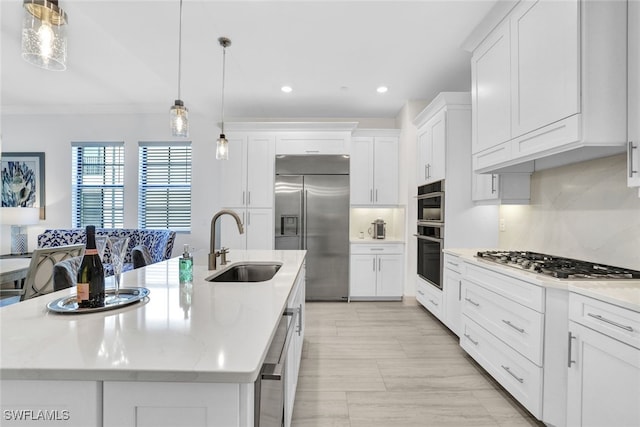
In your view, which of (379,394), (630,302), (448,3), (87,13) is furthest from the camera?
(87,13)

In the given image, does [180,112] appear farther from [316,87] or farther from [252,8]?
[316,87]

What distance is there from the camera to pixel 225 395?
69 cm

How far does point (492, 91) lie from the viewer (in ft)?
7.87

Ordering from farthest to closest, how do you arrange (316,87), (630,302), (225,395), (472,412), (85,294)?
(316,87)
(472,412)
(630,302)
(85,294)
(225,395)

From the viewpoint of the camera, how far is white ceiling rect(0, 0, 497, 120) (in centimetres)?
247

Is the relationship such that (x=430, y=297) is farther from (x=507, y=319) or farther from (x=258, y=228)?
(x=258, y=228)

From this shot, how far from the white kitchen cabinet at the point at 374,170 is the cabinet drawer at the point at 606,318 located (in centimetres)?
314

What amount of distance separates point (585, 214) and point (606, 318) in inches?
41.9

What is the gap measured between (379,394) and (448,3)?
2.95m

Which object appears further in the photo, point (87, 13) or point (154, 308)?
point (87, 13)

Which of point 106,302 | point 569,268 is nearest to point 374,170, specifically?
point 569,268

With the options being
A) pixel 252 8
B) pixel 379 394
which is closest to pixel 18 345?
pixel 379 394

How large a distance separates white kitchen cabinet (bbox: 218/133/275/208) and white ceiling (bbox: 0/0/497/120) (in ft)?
1.87

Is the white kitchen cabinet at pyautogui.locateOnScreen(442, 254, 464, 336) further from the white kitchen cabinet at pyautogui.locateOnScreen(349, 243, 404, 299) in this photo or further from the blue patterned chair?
the blue patterned chair
